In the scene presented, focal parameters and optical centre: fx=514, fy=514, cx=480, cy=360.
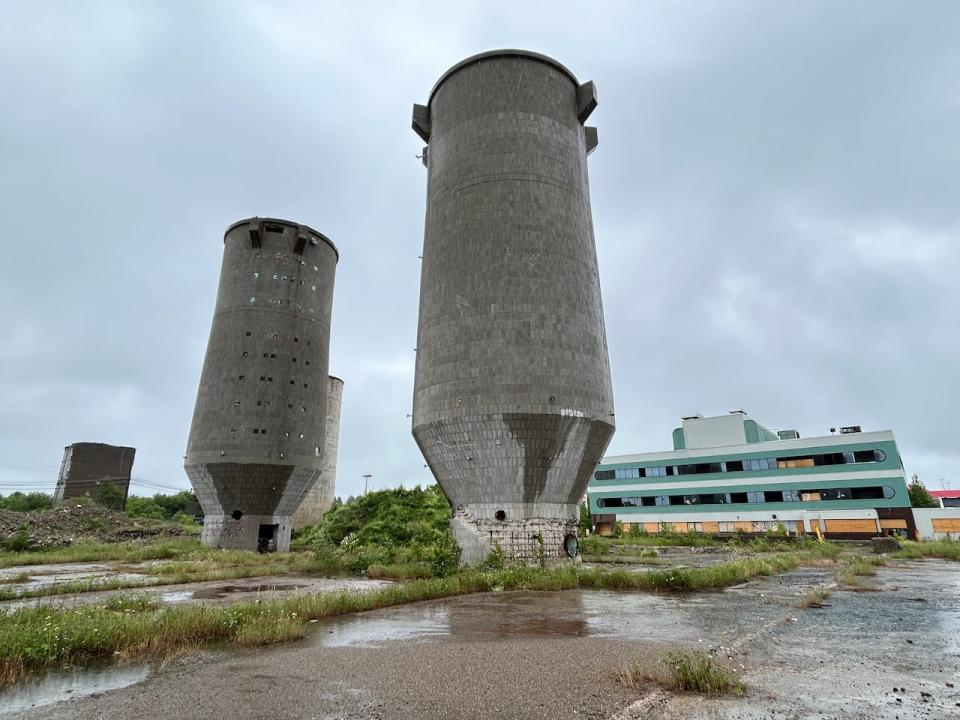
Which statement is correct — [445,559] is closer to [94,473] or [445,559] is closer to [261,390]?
[261,390]

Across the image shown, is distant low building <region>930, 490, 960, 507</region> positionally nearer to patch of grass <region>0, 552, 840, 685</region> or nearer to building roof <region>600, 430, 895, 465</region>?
building roof <region>600, 430, 895, 465</region>

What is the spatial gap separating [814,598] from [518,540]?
37.0 ft

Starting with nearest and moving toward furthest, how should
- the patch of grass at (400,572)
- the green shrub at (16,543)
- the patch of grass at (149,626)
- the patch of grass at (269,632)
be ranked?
the patch of grass at (149,626) → the patch of grass at (269,632) → the patch of grass at (400,572) → the green shrub at (16,543)

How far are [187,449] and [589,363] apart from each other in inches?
1296

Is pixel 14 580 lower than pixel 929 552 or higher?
higher

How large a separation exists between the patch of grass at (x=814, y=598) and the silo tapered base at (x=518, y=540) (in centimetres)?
975

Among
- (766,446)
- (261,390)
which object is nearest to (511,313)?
(261,390)

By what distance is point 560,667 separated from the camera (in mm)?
7953

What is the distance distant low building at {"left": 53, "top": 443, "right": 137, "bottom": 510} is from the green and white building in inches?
2942

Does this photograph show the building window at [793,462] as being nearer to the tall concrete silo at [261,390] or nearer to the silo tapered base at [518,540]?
the silo tapered base at [518,540]

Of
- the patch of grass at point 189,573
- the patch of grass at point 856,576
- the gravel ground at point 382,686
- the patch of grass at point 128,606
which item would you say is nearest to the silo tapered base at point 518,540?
Result: the patch of grass at point 189,573

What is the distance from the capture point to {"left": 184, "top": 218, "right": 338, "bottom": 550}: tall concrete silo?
38875mm

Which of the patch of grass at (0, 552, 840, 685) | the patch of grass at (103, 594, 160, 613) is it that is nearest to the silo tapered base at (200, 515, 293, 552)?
the patch of grass at (0, 552, 840, 685)

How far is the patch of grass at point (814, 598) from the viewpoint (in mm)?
14239
